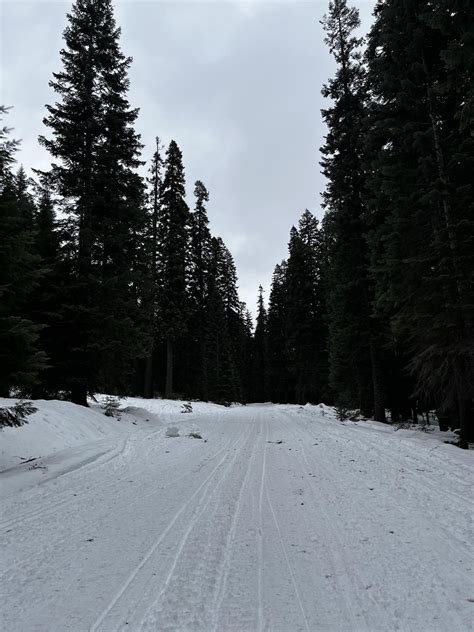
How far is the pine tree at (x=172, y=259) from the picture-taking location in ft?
98.6

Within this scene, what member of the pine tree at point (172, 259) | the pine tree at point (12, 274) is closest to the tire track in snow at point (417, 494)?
the pine tree at point (12, 274)

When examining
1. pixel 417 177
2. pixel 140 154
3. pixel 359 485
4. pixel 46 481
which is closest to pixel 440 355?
pixel 417 177

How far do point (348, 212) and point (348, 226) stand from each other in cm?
63

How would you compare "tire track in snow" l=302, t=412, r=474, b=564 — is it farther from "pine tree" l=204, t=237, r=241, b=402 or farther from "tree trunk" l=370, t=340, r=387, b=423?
"pine tree" l=204, t=237, r=241, b=402

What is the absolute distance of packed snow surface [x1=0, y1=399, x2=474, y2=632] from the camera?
2480 mm

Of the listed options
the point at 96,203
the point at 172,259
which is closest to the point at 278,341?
the point at 172,259

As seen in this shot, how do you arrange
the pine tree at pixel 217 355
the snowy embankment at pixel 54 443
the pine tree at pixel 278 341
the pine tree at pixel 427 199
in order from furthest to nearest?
1. the pine tree at pixel 278 341
2. the pine tree at pixel 217 355
3. the pine tree at pixel 427 199
4. the snowy embankment at pixel 54 443

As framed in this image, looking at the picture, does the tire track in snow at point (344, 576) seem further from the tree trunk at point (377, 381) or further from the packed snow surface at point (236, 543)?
the tree trunk at point (377, 381)

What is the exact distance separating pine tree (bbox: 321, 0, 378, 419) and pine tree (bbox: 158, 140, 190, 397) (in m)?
14.3

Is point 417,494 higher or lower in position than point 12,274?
lower

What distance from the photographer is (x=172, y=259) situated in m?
30.9

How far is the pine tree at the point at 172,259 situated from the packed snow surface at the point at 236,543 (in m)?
22.8

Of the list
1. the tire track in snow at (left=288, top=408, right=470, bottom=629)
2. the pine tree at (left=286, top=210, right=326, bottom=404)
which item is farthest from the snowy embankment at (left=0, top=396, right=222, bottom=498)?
the pine tree at (left=286, top=210, right=326, bottom=404)

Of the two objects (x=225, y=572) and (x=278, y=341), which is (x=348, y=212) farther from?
(x=278, y=341)
